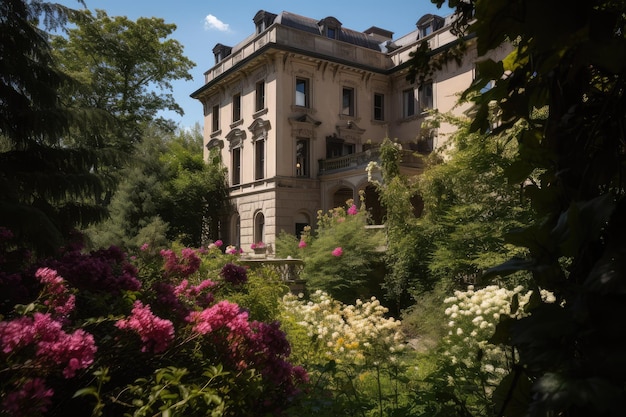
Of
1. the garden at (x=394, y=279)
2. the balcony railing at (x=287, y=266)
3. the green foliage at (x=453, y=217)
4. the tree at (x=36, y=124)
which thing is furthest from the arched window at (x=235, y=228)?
the tree at (x=36, y=124)

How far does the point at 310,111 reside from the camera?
81.2 feet

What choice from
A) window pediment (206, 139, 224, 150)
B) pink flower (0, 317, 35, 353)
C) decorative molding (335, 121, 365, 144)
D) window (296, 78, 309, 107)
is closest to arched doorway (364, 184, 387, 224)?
decorative molding (335, 121, 365, 144)

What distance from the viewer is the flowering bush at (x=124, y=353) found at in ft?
7.29

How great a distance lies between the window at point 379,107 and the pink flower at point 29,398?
2587 cm

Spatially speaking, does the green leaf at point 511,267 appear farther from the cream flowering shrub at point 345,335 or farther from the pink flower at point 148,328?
the cream flowering shrub at point 345,335

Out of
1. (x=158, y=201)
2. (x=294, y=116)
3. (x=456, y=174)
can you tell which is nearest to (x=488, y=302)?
(x=456, y=174)

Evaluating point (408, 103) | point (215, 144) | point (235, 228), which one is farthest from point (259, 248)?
point (408, 103)

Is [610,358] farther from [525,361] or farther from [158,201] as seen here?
[158,201]

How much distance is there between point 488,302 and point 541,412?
216 inches

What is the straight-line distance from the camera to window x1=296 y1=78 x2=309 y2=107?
24719 millimetres

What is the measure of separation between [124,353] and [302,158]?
2255cm

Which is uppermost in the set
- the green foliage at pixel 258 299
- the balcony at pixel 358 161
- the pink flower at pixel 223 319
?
the balcony at pixel 358 161

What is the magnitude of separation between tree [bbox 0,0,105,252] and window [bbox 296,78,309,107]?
52.5ft

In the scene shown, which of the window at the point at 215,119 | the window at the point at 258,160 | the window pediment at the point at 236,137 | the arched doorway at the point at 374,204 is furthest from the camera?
the window at the point at 215,119
